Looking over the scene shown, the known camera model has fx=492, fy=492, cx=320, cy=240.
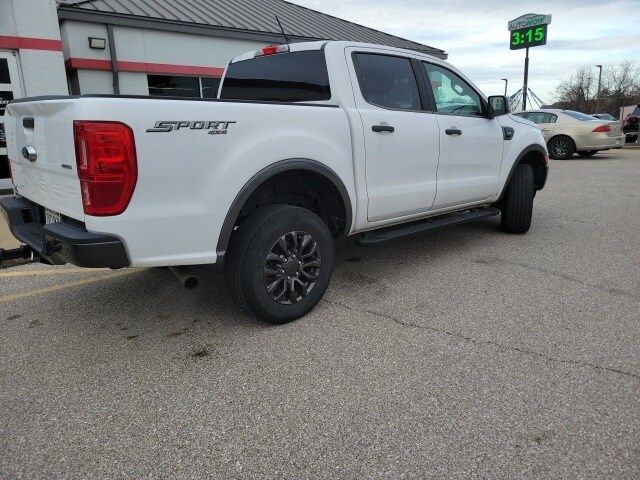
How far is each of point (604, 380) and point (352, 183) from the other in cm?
195

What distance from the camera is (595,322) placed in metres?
3.23

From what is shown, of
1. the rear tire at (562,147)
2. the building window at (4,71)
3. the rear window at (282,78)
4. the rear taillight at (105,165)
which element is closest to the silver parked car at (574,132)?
the rear tire at (562,147)

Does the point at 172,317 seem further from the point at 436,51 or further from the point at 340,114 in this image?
the point at 436,51

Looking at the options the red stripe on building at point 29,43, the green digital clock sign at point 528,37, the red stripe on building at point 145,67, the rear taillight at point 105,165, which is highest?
the green digital clock sign at point 528,37

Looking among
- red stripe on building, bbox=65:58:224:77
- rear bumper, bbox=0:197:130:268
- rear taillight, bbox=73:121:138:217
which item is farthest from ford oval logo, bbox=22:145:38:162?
red stripe on building, bbox=65:58:224:77

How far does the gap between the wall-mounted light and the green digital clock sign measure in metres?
18.9

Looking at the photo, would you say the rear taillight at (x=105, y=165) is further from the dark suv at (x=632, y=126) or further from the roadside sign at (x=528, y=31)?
the roadside sign at (x=528, y=31)

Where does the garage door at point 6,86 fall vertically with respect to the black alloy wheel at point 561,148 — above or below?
above

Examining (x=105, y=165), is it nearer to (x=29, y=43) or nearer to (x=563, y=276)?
(x=563, y=276)

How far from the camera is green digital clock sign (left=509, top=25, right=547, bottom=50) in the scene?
21.8 m

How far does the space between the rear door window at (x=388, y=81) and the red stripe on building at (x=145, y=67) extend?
24.4 feet

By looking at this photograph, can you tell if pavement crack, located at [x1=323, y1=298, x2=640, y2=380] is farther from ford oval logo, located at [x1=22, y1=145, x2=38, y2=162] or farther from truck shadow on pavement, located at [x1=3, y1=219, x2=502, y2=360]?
ford oval logo, located at [x1=22, y1=145, x2=38, y2=162]

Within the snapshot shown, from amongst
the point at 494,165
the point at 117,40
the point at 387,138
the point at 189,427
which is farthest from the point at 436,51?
the point at 189,427

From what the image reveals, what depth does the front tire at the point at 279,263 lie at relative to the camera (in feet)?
10.00
